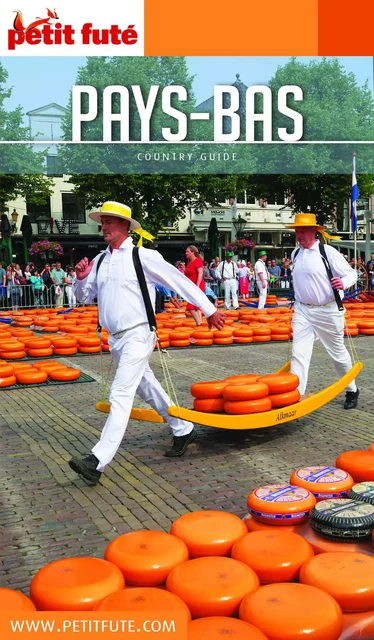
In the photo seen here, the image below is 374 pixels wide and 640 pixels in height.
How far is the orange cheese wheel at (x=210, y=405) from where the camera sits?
5801 millimetres

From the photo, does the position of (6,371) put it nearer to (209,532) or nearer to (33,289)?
(209,532)

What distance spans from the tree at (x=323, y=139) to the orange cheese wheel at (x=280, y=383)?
3083 cm

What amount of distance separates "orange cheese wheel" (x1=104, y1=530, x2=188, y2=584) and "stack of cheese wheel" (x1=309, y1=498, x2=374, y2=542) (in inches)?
27.0

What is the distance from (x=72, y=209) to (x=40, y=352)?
123 feet

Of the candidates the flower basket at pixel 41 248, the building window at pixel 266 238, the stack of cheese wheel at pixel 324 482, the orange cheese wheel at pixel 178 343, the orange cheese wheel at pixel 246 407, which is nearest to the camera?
the stack of cheese wheel at pixel 324 482

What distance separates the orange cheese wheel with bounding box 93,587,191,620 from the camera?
2.62 meters

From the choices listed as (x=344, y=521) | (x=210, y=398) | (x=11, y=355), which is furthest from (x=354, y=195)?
(x=344, y=521)

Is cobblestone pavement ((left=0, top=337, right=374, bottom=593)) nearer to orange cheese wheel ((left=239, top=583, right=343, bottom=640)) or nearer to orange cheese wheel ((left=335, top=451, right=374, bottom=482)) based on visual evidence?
orange cheese wheel ((left=335, top=451, right=374, bottom=482))

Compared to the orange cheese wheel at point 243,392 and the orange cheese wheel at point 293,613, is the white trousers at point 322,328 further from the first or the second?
the orange cheese wheel at point 293,613

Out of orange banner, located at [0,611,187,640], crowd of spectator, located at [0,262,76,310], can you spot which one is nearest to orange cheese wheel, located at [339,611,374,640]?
orange banner, located at [0,611,187,640]

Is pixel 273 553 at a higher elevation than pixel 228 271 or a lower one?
lower

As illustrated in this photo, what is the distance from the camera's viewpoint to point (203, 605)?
2.73m

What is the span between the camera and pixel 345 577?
2826 mm

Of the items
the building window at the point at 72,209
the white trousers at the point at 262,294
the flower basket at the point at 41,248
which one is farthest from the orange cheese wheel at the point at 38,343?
the building window at the point at 72,209
